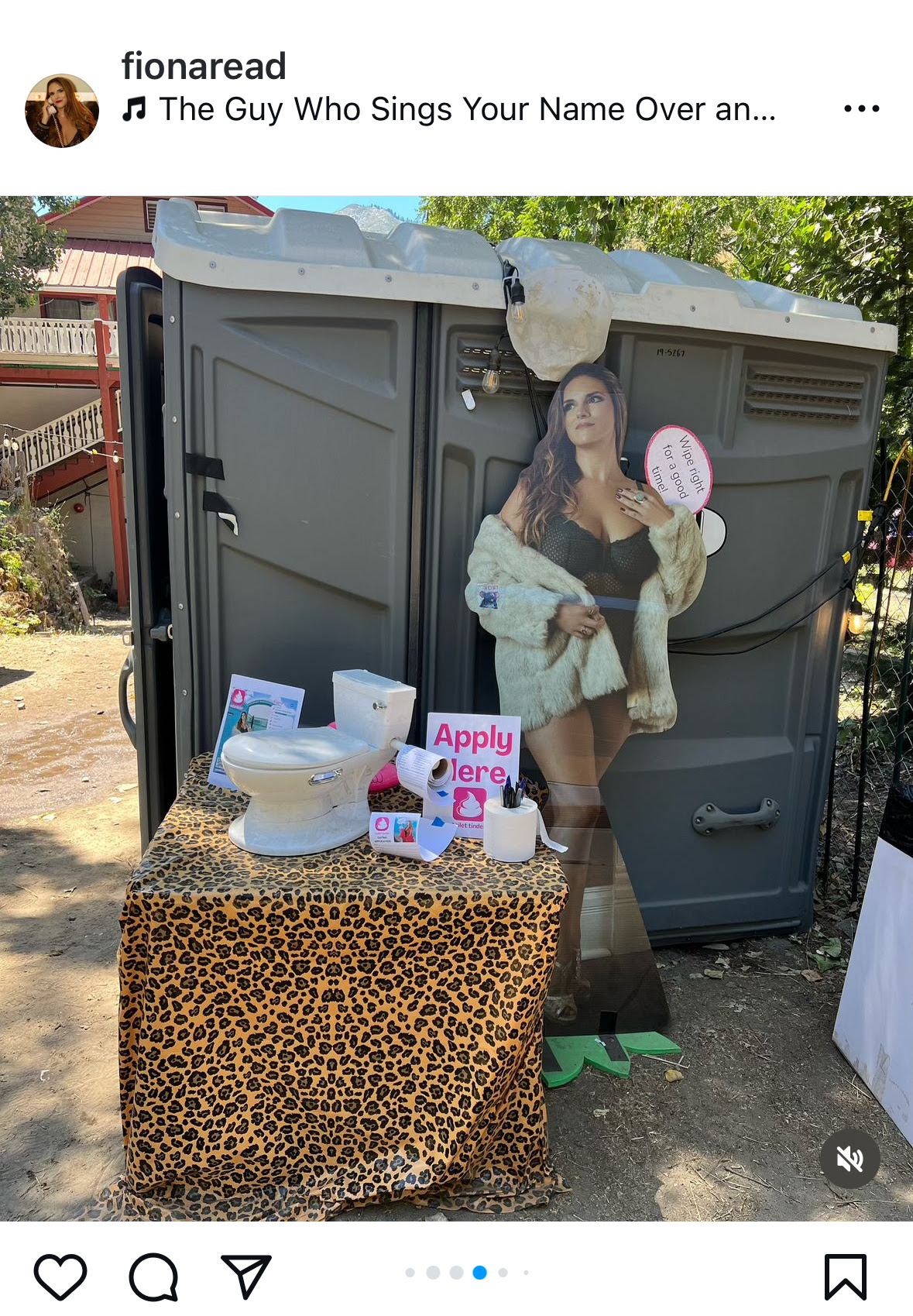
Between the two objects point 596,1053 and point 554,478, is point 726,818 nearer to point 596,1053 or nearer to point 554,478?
point 596,1053

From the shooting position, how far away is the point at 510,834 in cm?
225

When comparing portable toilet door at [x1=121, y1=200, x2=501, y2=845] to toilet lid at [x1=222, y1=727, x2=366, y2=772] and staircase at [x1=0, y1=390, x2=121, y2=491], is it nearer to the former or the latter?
toilet lid at [x1=222, y1=727, x2=366, y2=772]

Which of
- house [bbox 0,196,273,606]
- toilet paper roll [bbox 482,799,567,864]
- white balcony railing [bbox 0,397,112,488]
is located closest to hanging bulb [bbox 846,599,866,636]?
toilet paper roll [bbox 482,799,567,864]

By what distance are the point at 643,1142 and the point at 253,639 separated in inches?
78.9

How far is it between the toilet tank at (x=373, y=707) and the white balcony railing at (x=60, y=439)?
40.1 ft

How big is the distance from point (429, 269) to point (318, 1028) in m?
2.26

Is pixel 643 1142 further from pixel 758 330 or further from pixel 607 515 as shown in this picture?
pixel 758 330

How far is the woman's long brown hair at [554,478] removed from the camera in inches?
112

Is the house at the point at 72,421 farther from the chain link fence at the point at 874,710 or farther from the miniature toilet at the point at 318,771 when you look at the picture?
the miniature toilet at the point at 318,771

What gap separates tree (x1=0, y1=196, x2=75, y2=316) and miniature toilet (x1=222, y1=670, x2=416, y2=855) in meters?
10.9

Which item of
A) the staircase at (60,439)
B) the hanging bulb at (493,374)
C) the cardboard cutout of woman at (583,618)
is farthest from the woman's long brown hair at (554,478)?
the staircase at (60,439)

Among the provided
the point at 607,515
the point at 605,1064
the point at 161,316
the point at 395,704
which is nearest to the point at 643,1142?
the point at 605,1064

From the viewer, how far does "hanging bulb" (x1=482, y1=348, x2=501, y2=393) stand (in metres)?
2.79
